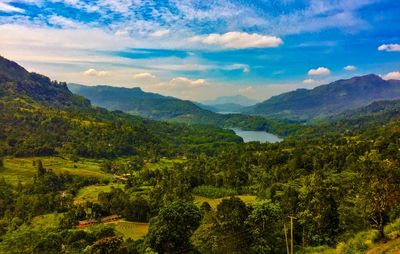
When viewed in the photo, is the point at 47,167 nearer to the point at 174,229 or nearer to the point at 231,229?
the point at 174,229

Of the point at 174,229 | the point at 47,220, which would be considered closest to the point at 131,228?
the point at 47,220

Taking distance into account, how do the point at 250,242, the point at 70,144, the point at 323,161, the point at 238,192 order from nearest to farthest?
the point at 250,242 < the point at 238,192 < the point at 323,161 < the point at 70,144

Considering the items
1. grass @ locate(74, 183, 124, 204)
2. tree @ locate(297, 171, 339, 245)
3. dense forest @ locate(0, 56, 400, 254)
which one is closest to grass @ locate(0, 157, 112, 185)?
dense forest @ locate(0, 56, 400, 254)

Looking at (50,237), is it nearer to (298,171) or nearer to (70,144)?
(298,171)

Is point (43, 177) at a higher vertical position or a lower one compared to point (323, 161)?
lower

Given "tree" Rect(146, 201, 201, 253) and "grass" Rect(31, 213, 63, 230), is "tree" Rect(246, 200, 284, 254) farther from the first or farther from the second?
"grass" Rect(31, 213, 63, 230)

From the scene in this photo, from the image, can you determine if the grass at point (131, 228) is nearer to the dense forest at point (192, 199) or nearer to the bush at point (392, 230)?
the dense forest at point (192, 199)

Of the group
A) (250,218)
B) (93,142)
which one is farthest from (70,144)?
(250,218)
